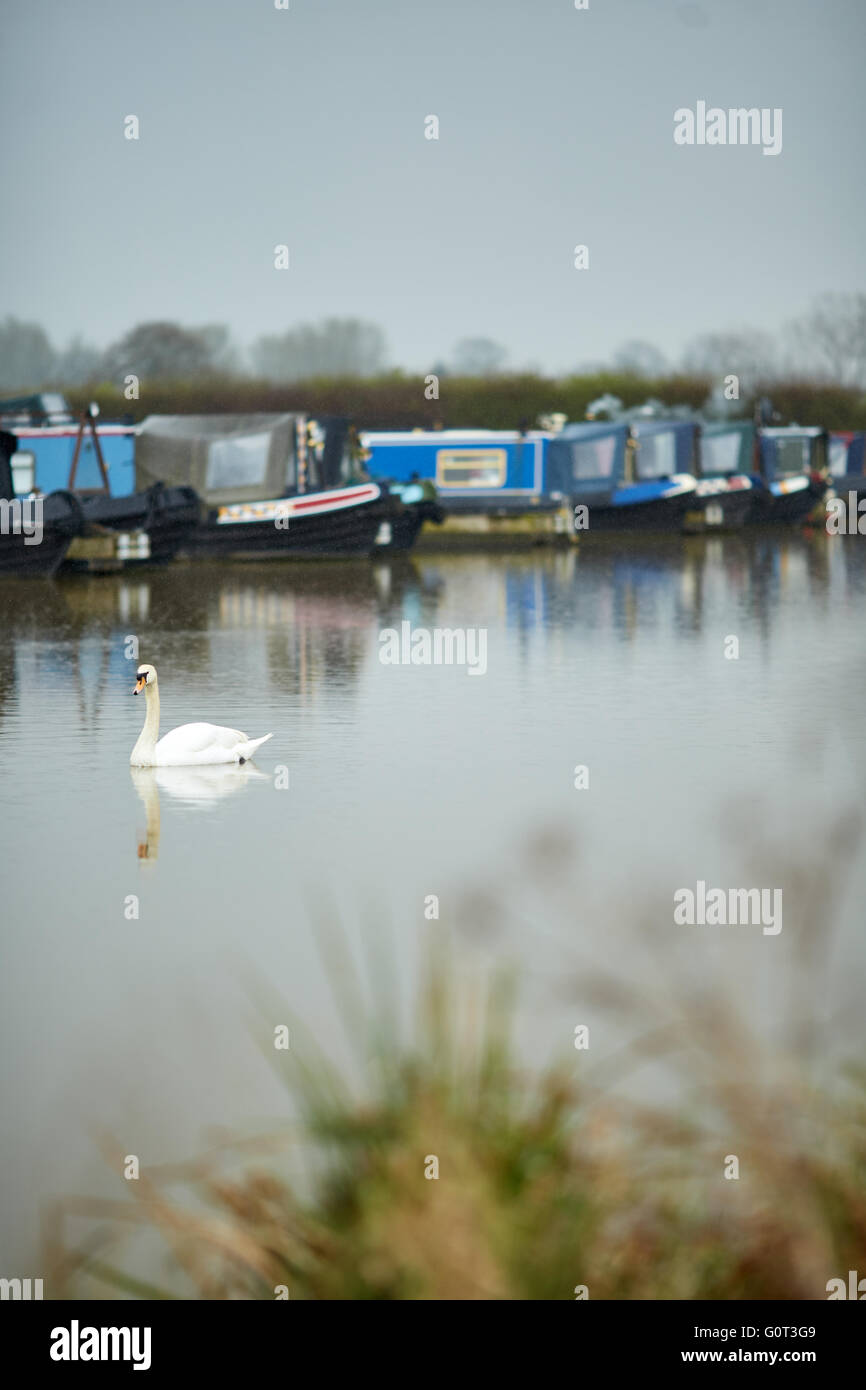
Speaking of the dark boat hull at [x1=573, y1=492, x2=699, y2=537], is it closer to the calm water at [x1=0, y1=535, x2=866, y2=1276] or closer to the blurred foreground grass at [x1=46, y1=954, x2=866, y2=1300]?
the calm water at [x1=0, y1=535, x2=866, y2=1276]

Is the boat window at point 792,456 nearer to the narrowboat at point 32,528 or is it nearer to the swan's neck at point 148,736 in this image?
the narrowboat at point 32,528

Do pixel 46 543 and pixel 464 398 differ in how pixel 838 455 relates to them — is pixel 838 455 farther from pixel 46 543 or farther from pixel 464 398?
pixel 46 543

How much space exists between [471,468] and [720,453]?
9.03 metres

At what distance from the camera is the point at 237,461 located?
94.7 feet

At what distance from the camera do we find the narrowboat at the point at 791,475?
38.2m

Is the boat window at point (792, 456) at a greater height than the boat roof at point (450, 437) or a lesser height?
lesser

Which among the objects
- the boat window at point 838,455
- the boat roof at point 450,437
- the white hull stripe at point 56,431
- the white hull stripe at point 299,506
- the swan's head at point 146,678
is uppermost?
the white hull stripe at point 56,431

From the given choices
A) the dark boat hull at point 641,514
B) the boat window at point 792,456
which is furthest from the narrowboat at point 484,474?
the boat window at point 792,456

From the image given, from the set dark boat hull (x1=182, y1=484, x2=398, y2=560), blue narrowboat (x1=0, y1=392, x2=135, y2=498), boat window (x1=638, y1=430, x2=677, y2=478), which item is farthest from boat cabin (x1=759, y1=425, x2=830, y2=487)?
blue narrowboat (x1=0, y1=392, x2=135, y2=498)

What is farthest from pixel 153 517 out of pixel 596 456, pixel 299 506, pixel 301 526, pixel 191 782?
pixel 191 782

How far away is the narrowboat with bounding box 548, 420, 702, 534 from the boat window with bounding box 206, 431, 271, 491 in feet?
21.6

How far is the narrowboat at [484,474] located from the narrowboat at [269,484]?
11.4 feet

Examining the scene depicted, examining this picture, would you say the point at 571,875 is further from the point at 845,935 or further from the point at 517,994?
the point at 517,994

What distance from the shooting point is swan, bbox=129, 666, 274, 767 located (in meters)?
9.16
